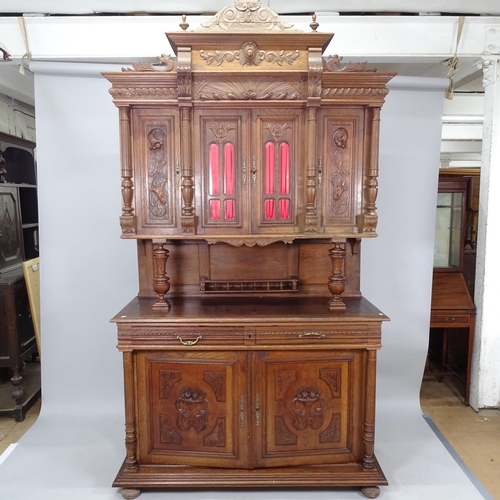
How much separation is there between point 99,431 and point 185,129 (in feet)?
7.30

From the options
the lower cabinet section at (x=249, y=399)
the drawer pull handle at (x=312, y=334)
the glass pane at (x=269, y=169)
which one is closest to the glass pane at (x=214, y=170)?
the glass pane at (x=269, y=169)

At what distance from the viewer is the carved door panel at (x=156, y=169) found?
92.0 inches

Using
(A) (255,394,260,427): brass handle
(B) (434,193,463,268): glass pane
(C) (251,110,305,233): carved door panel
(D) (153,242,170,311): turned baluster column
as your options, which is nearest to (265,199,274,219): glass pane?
(C) (251,110,305,233): carved door panel

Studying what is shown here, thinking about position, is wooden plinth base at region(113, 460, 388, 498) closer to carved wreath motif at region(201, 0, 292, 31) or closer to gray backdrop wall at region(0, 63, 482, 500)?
gray backdrop wall at region(0, 63, 482, 500)

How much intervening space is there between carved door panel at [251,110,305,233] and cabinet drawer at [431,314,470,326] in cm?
165

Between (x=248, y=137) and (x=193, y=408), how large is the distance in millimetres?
1586

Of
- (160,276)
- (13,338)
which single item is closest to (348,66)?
(160,276)

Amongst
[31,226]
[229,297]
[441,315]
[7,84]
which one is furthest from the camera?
[31,226]

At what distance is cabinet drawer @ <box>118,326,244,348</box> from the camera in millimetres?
2238

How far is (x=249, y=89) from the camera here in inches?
89.7

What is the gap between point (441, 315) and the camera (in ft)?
10.7

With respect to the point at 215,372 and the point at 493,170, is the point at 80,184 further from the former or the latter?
the point at 493,170

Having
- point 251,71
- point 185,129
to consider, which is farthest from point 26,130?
point 251,71

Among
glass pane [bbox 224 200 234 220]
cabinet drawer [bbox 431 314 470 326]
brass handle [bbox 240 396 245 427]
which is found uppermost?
glass pane [bbox 224 200 234 220]
